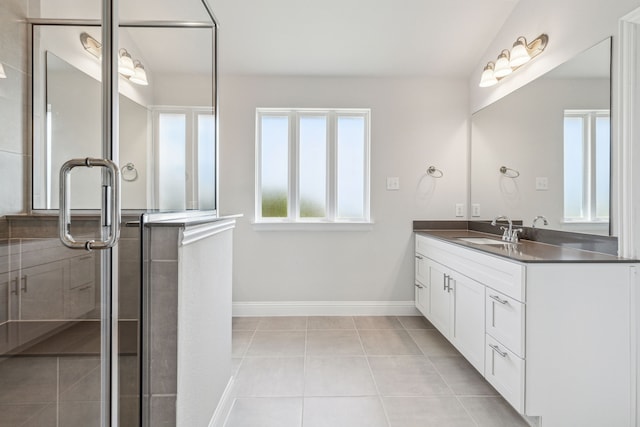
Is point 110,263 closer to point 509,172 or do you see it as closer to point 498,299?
point 498,299

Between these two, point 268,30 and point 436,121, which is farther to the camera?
point 436,121

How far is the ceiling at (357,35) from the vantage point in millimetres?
2533

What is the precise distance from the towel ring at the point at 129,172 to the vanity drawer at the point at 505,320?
67.5 inches

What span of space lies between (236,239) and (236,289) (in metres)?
0.47

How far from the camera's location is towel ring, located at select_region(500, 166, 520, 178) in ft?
8.33

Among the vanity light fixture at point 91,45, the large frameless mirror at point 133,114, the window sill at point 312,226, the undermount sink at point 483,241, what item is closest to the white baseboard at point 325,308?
the window sill at point 312,226

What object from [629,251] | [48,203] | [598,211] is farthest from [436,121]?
[48,203]

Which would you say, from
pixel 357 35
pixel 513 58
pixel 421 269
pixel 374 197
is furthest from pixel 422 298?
pixel 357 35

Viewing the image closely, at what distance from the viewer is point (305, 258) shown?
3.19m

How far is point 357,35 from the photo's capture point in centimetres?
273

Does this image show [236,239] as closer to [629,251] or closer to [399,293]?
[399,293]

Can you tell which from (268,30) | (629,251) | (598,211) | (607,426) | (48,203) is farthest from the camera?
(268,30)

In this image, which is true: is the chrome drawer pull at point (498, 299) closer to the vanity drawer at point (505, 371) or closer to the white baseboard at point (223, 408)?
the vanity drawer at point (505, 371)

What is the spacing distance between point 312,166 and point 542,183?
6.12 feet
